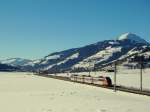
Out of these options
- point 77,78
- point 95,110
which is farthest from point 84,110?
point 77,78

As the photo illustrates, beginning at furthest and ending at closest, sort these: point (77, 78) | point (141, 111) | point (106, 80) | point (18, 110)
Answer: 1. point (77, 78)
2. point (106, 80)
3. point (18, 110)
4. point (141, 111)

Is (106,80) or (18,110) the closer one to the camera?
(18,110)

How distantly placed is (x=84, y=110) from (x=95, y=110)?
32.4 inches

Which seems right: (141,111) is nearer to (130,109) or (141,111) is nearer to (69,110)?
(130,109)

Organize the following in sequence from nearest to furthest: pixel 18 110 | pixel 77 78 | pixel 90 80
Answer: pixel 18 110, pixel 90 80, pixel 77 78

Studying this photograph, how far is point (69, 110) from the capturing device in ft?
88.5

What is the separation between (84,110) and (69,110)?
108 cm

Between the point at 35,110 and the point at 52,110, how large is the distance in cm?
124

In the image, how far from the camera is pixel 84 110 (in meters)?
26.8

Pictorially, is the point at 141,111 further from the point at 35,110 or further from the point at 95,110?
the point at 35,110

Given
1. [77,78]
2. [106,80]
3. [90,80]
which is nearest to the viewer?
[106,80]

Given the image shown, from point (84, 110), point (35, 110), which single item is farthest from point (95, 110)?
point (35, 110)

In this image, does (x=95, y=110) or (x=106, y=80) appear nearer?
(x=95, y=110)

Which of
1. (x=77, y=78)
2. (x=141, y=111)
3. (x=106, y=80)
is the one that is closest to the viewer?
(x=141, y=111)
